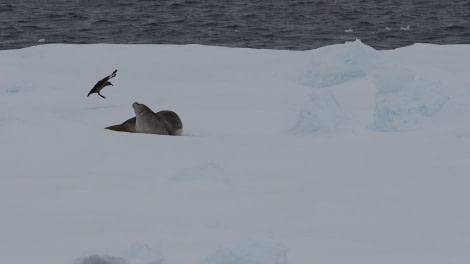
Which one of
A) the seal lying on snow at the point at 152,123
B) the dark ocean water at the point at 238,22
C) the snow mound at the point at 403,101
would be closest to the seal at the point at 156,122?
the seal lying on snow at the point at 152,123

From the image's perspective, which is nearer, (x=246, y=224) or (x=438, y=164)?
(x=246, y=224)

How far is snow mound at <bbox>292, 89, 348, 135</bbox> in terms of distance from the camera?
7594 millimetres

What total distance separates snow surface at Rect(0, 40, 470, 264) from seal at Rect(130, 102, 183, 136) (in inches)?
6.5

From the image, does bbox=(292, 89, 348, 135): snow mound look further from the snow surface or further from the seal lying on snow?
the seal lying on snow

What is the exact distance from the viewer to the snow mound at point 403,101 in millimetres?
7820

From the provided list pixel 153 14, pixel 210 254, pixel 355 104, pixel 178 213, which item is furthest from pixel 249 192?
pixel 153 14

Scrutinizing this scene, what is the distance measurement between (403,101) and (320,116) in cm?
85

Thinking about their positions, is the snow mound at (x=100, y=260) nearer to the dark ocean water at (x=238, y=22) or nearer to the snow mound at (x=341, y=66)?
the snow mound at (x=341, y=66)

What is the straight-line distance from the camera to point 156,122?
26.4 feet

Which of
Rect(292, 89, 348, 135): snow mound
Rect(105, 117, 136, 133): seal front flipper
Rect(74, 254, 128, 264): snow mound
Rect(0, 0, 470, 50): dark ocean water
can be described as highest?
Rect(74, 254, 128, 264): snow mound

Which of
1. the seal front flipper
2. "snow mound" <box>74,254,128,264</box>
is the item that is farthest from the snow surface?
the seal front flipper

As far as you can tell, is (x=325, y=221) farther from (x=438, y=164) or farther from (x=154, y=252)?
(x=438, y=164)

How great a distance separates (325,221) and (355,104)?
388 centimetres

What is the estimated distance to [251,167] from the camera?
20.5 feet
